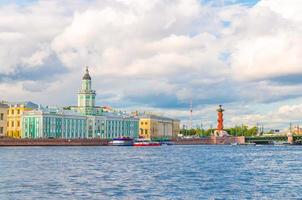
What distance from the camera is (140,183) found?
3072cm

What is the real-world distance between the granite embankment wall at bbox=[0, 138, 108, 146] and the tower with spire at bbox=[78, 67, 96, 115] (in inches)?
435

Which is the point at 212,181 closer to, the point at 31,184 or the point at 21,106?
the point at 31,184

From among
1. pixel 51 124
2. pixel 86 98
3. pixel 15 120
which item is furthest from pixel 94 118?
pixel 15 120

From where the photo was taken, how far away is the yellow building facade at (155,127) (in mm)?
141875

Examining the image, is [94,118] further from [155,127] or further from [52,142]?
[155,127]

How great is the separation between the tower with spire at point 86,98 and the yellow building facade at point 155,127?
1797cm

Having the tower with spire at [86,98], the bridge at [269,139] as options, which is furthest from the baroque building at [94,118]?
the bridge at [269,139]

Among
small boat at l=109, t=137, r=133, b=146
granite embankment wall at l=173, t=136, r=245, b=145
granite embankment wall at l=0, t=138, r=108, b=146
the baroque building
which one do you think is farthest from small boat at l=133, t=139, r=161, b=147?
granite embankment wall at l=173, t=136, r=245, b=145

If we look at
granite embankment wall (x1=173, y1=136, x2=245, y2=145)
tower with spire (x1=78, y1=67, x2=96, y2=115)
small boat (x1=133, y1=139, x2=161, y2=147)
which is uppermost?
tower with spire (x1=78, y1=67, x2=96, y2=115)

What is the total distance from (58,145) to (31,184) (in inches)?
3007

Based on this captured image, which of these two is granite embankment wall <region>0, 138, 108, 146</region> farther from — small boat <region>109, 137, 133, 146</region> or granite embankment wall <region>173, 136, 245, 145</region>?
granite embankment wall <region>173, 136, 245, 145</region>

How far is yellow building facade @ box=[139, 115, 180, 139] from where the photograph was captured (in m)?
142

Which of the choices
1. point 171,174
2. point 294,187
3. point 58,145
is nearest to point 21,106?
point 58,145

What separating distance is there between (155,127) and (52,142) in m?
44.1
